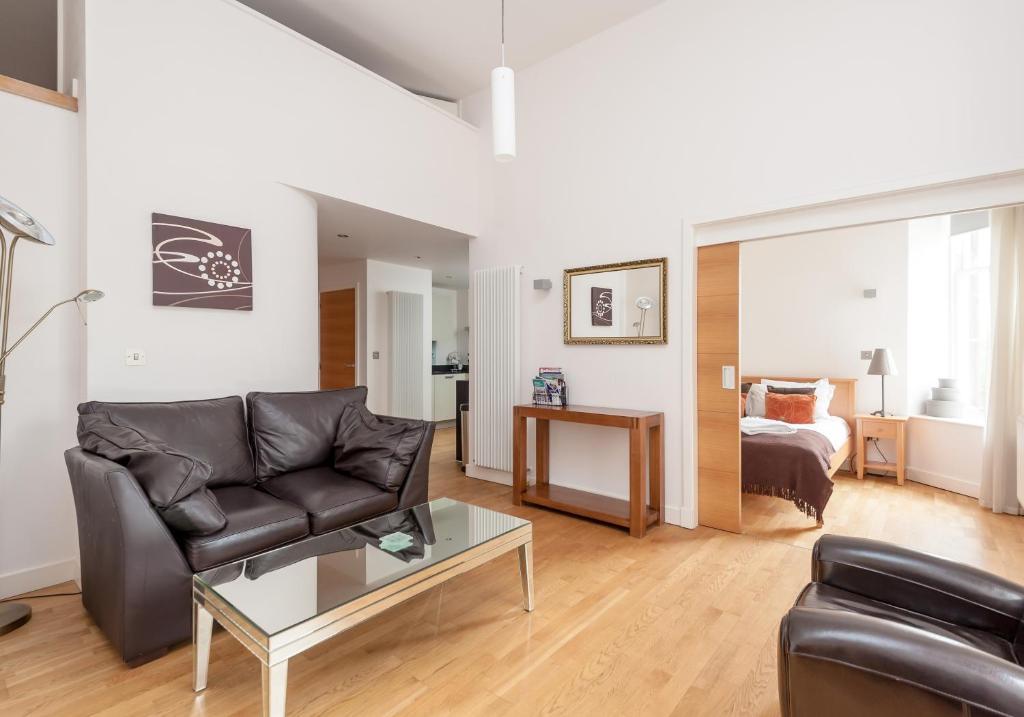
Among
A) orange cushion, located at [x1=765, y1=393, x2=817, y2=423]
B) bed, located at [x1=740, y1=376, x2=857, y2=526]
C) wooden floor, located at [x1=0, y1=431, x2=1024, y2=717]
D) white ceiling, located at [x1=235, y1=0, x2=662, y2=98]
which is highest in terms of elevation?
white ceiling, located at [x1=235, y1=0, x2=662, y2=98]

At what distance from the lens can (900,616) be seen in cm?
156

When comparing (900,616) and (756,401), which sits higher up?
(756,401)

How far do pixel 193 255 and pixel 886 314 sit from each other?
619cm

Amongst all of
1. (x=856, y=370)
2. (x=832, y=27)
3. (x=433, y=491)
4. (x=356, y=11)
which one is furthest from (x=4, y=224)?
(x=856, y=370)

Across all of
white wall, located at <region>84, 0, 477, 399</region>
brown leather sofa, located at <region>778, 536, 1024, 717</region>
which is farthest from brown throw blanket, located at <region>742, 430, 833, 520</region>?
white wall, located at <region>84, 0, 477, 399</region>

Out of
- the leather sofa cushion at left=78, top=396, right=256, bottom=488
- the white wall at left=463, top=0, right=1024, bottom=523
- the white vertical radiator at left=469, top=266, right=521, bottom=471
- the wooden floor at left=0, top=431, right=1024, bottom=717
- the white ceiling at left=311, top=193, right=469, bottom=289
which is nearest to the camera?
the wooden floor at left=0, top=431, right=1024, bottom=717

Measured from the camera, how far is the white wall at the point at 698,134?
2.66 m

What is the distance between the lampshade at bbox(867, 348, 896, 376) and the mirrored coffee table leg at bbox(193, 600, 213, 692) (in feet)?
18.6

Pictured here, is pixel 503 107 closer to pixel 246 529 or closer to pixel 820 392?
pixel 246 529

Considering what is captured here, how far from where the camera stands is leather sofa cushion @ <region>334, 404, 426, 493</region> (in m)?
2.96

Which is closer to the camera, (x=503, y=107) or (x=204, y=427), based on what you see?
(x=503, y=107)

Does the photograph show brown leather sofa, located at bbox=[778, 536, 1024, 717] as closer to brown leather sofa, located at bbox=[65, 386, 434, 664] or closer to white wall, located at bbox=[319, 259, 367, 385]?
brown leather sofa, located at bbox=[65, 386, 434, 664]

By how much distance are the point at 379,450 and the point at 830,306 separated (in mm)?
5121

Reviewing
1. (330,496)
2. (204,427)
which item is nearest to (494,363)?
(330,496)
